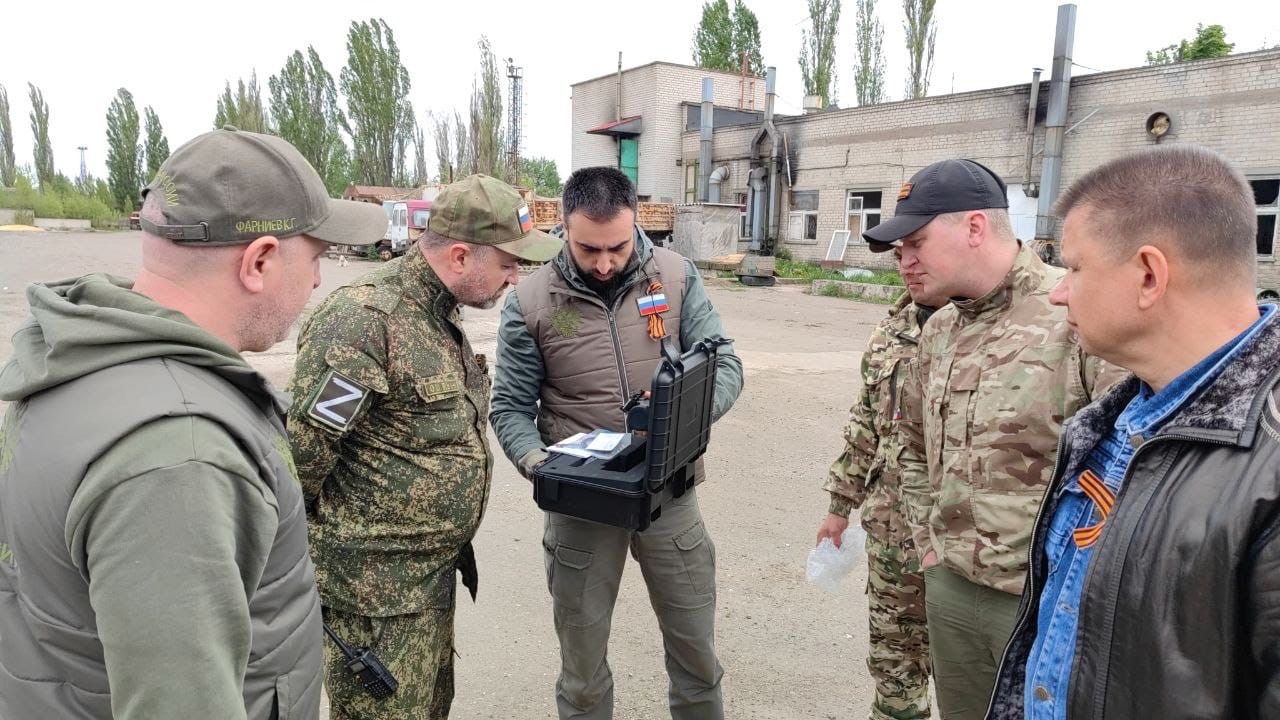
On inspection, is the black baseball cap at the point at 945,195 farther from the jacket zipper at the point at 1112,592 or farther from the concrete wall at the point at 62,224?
the concrete wall at the point at 62,224

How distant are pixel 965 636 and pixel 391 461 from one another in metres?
1.66

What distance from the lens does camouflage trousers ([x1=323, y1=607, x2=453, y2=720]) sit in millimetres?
2260

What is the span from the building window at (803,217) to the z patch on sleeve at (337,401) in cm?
2163

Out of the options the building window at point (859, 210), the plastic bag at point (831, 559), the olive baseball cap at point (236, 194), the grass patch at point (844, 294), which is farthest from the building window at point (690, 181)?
the olive baseball cap at point (236, 194)

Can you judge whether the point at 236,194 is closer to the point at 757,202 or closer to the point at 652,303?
the point at 652,303

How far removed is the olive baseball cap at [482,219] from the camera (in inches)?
95.3

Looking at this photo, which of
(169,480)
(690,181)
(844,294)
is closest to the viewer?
(169,480)

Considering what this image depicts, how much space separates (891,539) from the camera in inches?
113

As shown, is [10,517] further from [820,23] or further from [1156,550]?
[820,23]

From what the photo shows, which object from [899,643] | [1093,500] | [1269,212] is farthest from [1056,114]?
[1093,500]

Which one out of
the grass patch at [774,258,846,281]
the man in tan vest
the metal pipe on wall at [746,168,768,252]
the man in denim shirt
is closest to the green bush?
the metal pipe on wall at [746,168,768,252]

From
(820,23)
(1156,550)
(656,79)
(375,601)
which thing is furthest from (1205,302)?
(820,23)

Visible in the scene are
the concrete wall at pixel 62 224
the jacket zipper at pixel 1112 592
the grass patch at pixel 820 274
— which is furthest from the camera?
the concrete wall at pixel 62 224

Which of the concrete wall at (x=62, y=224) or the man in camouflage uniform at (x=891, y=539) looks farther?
the concrete wall at (x=62, y=224)
